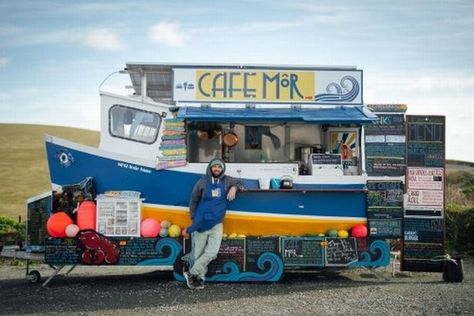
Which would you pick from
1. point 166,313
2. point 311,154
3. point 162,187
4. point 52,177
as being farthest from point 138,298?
point 311,154

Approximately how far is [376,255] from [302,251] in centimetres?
134

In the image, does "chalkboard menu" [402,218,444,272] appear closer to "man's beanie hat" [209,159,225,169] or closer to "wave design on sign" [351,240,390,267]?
"wave design on sign" [351,240,390,267]

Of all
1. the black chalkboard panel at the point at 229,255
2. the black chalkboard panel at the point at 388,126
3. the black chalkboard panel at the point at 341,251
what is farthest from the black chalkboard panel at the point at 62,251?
the black chalkboard panel at the point at 388,126

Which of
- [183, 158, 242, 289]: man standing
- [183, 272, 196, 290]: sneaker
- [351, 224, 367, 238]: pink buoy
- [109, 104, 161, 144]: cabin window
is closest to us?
[183, 272, 196, 290]: sneaker

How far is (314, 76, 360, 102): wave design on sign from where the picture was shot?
437 inches

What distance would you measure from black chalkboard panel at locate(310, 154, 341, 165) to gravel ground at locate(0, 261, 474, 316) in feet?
6.97

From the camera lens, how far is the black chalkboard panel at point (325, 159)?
1075 cm

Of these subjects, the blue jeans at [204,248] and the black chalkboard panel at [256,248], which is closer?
the blue jeans at [204,248]

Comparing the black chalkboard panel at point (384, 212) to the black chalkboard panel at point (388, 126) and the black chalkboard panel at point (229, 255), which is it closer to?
the black chalkboard panel at point (388, 126)

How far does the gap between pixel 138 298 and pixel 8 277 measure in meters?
4.44

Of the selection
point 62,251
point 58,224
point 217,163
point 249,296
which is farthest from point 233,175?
point 62,251

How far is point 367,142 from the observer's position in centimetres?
1130

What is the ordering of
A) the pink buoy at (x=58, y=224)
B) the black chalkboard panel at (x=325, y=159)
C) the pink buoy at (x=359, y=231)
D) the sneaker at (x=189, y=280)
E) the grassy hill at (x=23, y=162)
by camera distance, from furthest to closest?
1. the grassy hill at (x=23, y=162)
2. the black chalkboard panel at (x=325, y=159)
3. the pink buoy at (x=359, y=231)
4. the pink buoy at (x=58, y=224)
5. the sneaker at (x=189, y=280)

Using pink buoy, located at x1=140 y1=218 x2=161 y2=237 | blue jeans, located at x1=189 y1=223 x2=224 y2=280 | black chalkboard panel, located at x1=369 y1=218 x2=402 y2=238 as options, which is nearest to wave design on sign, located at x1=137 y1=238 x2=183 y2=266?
pink buoy, located at x1=140 y1=218 x2=161 y2=237
